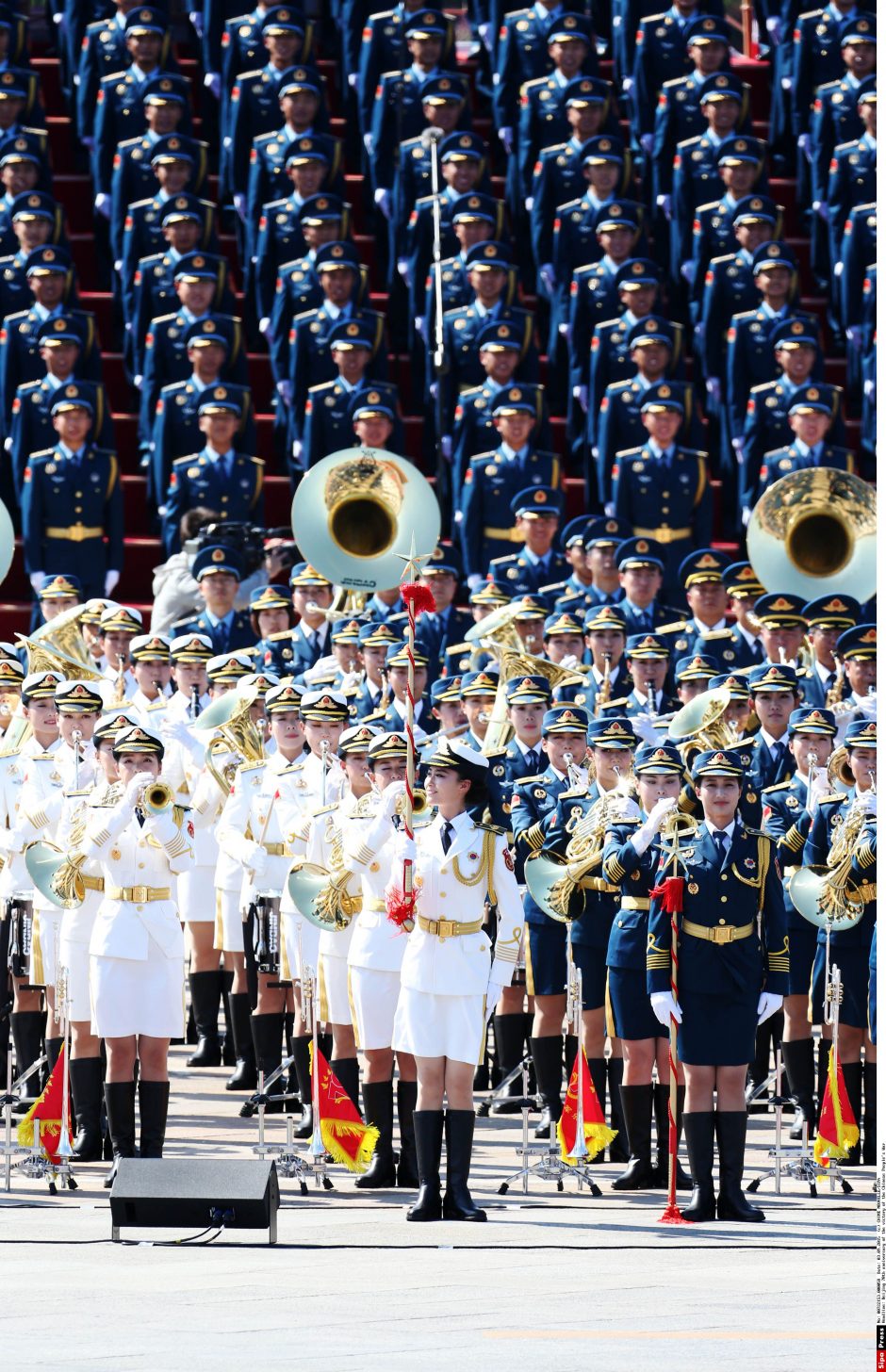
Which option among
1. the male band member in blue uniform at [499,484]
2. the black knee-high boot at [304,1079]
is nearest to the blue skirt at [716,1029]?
the black knee-high boot at [304,1079]

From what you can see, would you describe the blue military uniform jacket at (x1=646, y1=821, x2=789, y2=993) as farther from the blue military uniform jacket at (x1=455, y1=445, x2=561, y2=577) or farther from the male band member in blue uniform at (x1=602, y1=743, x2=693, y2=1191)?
the blue military uniform jacket at (x1=455, y1=445, x2=561, y2=577)

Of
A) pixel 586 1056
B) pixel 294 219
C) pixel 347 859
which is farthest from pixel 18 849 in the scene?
pixel 294 219

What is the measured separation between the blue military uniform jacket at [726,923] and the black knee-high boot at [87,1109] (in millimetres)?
2592

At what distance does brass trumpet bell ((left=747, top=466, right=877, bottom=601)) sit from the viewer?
54.2ft

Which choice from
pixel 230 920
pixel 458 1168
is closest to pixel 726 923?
pixel 458 1168

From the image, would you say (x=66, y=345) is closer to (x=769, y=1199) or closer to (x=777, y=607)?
(x=777, y=607)

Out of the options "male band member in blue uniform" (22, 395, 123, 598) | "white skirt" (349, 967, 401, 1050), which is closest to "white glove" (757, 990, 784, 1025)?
Answer: "white skirt" (349, 967, 401, 1050)

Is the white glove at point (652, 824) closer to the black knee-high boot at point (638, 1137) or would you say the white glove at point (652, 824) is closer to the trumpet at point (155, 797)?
the black knee-high boot at point (638, 1137)

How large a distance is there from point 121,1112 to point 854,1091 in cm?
311

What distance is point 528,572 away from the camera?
55.8 ft

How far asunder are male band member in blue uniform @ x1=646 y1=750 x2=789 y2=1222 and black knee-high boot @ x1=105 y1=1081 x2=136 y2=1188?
224 centimetres

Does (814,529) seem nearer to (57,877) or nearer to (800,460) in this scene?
(800,460)

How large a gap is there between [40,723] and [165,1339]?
5.51 m

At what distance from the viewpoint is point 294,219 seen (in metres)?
19.6
